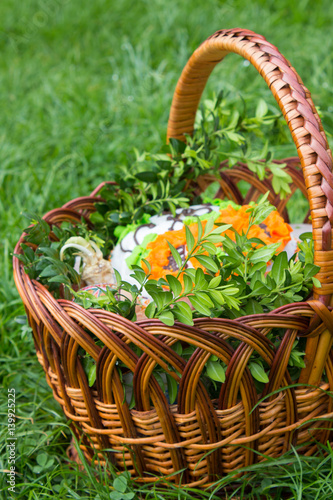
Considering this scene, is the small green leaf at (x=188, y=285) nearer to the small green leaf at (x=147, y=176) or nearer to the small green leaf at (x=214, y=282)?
the small green leaf at (x=214, y=282)

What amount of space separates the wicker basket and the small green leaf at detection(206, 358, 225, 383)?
0.05 feet

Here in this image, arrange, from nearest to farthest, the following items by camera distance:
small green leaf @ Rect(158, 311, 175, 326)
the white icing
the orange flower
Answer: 1. small green leaf @ Rect(158, 311, 175, 326)
2. the orange flower
3. the white icing

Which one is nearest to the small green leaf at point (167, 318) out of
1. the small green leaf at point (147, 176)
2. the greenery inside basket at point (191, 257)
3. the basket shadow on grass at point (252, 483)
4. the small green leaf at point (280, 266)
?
the greenery inside basket at point (191, 257)

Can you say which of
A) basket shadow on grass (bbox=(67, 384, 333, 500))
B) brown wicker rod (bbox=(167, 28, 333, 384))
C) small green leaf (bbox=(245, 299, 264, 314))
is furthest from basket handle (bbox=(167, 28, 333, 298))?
basket shadow on grass (bbox=(67, 384, 333, 500))

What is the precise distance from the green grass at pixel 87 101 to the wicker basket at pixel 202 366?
8 centimetres

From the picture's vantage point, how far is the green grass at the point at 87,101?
1.19 metres

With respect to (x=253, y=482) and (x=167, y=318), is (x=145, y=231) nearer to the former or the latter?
(x=167, y=318)

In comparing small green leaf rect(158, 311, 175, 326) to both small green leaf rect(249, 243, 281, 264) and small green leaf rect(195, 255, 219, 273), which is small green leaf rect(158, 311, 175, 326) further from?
small green leaf rect(249, 243, 281, 264)

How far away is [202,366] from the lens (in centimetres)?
86

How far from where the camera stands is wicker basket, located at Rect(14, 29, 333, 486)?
2.79ft

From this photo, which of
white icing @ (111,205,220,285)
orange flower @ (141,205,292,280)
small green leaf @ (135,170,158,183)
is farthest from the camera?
small green leaf @ (135,170,158,183)

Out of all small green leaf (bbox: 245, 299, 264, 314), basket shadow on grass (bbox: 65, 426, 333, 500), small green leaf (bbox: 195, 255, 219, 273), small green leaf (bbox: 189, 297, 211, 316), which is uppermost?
small green leaf (bbox: 195, 255, 219, 273)

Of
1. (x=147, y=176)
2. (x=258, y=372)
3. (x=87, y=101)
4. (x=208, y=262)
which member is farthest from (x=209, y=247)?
(x=87, y=101)

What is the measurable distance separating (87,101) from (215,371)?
7.31ft
